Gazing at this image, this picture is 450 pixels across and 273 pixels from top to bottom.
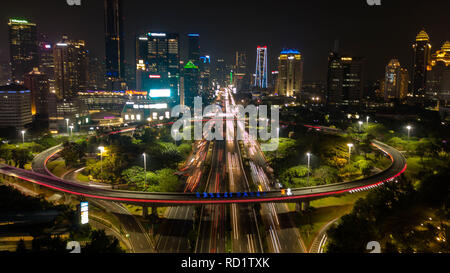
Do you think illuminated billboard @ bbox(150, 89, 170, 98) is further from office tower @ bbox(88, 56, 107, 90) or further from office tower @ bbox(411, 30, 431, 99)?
office tower @ bbox(88, 56, 107, 90)

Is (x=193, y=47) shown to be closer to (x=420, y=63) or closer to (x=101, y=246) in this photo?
(x=420, y=63)

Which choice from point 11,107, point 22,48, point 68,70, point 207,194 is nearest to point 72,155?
point 207,194

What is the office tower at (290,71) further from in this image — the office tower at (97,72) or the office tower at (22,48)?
the office tower at (97,72)

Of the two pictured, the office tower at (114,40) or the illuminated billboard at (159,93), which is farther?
the office tower at (114,40)

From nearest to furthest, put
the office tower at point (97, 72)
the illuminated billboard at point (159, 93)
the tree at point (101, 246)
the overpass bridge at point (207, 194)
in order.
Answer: the tree at point (101, 246), the overpass bridge at point (207, 194), the illuminated billboard at point (159, 93), the office tower at point (97, 72)

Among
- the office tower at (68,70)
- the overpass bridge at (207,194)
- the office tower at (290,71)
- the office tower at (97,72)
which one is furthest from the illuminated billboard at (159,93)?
the office tower at (97,72)

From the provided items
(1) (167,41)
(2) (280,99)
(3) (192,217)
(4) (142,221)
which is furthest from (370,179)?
(1) (167,41)

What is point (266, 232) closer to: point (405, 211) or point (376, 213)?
point (376, 213)

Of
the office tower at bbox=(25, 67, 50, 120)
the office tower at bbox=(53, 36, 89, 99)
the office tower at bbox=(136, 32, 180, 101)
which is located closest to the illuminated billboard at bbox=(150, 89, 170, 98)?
the office tower at bbox=(25, 67, 50, 120)
